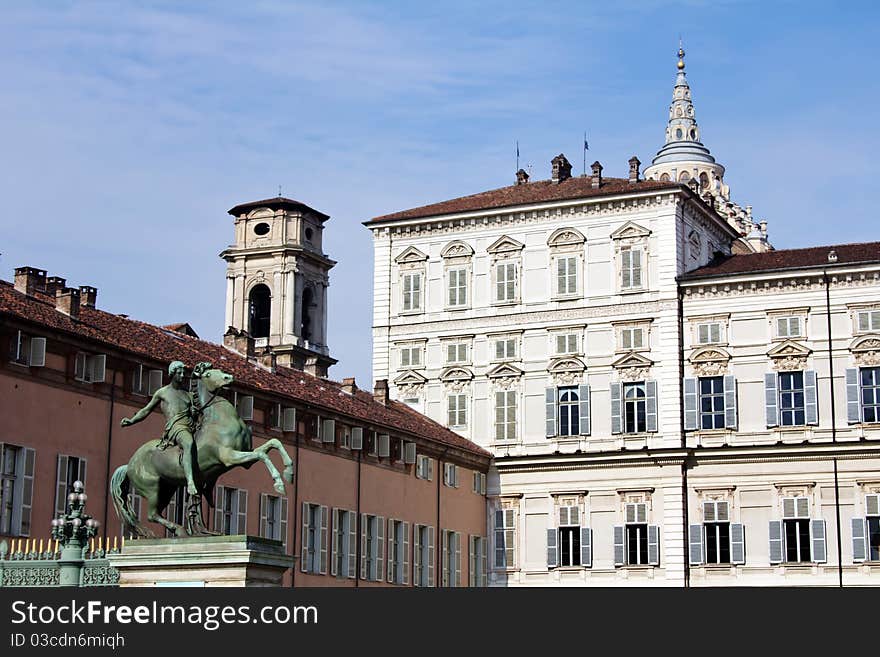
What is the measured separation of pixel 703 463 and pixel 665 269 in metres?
7.22

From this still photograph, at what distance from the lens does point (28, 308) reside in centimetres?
3497

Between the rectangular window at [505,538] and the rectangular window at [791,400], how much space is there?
415 inches

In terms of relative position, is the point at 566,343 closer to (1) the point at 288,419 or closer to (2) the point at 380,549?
(2) the point at 380,549

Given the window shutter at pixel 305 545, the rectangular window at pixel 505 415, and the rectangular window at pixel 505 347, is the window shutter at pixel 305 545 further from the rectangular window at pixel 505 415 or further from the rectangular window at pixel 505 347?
the rectangular window at pixel 505 347

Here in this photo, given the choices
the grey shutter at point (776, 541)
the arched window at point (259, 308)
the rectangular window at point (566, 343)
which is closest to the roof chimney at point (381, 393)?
the rectangular window at point (566, 343)

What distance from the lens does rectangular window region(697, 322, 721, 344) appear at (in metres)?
53.8

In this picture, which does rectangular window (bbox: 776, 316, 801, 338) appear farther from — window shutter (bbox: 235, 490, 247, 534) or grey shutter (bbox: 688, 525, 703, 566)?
window shutter (bbox: 235, 490, 247, 534)

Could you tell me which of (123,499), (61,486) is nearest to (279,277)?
(61,486)

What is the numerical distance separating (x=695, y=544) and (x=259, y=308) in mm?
37395

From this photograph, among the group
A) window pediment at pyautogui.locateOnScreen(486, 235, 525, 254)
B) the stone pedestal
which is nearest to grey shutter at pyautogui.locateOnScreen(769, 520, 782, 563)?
window pediment at pyautogui.locateOnScreen(486, 235, 525, 254)

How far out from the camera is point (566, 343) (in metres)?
55.8

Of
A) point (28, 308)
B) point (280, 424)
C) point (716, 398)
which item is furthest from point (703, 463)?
point (28, 308)
